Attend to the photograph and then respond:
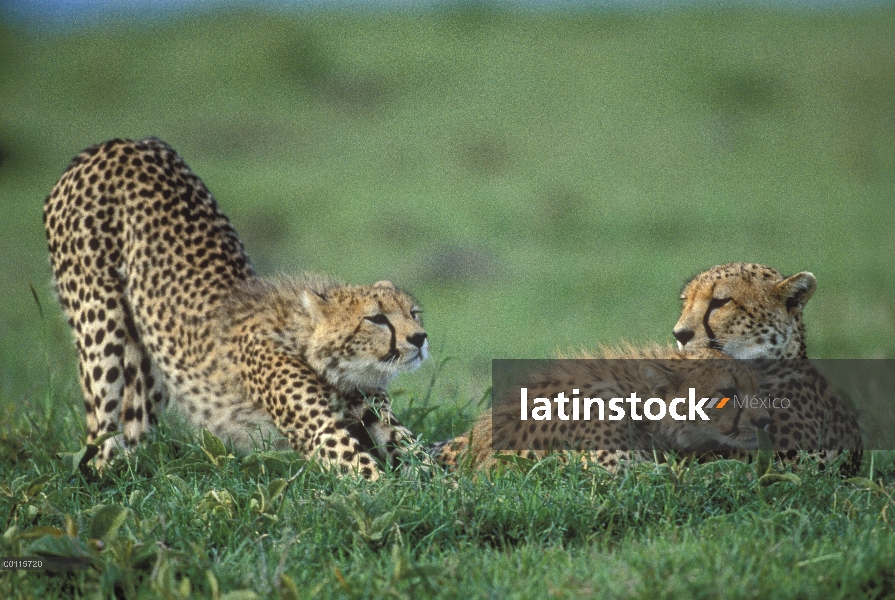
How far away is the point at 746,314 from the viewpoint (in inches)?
147

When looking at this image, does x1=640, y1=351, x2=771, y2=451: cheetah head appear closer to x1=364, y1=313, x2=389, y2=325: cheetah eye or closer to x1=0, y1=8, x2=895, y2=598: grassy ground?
x1=0, y1=8, x2=895, y2=598: grassy ground

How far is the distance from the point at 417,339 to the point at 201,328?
0.85m

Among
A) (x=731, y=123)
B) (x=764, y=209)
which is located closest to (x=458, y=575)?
(x=764, y=209)

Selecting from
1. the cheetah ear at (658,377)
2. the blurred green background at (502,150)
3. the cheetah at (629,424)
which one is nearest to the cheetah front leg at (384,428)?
the cheetah at (629,424)

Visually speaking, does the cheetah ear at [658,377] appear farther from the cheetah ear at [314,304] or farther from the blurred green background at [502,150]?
the blurred green background at [502,150]

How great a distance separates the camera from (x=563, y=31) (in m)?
13.9

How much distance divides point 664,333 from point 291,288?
3.11 m

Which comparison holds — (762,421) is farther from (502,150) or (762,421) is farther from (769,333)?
(502,150)

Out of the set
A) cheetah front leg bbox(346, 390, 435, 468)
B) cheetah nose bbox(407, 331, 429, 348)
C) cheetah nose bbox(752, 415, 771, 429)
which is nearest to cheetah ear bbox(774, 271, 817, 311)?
cheetah nose bbox(752, 415, 771, 429)

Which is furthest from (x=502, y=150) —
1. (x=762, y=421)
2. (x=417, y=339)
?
(x=762, y=421)

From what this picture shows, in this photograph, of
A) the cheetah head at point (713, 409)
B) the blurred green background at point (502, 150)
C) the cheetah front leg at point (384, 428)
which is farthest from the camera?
the blurred green background at point (502, 150)

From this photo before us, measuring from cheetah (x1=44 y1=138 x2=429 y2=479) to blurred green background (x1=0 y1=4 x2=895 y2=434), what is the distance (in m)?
1.28

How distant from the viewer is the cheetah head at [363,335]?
3.73m

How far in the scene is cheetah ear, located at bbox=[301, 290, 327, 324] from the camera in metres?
3.86
